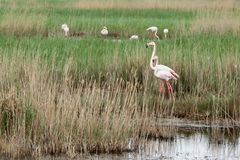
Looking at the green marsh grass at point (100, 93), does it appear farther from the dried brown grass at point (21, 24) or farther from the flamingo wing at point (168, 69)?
the dried brown grass at point (21, 24)

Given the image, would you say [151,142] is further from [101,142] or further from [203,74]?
[203,74]

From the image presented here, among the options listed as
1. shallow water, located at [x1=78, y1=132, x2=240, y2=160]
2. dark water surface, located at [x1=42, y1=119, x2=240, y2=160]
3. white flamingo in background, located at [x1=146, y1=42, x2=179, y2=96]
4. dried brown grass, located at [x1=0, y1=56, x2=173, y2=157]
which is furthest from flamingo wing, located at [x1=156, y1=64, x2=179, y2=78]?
dried brown grass, located at [x1=0, y1=56, x2=173, y2=157]

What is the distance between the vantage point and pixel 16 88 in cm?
862

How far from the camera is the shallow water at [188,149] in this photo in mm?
8445

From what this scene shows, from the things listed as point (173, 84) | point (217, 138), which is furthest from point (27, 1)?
point (217, 138)

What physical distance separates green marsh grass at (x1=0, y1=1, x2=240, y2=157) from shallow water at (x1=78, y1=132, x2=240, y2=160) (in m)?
0.17

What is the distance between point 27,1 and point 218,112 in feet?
77.4

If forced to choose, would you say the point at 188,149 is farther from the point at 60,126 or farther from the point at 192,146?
the point at 60,126

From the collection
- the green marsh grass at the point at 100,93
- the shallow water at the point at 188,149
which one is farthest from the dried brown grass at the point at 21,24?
the shallow water at the point at 188,149

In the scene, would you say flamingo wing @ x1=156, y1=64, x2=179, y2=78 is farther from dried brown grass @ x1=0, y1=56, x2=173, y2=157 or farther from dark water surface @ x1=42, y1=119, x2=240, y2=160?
dried brown grass @ x1=0, y1=56, x2=173, y2=157

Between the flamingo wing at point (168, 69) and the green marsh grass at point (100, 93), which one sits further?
the flamingo wing at point (168, 69)

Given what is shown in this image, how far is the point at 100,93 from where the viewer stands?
10.4 m

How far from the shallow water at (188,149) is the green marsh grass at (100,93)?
0.17 m

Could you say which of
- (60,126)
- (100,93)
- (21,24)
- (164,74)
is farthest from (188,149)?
(21,24)
